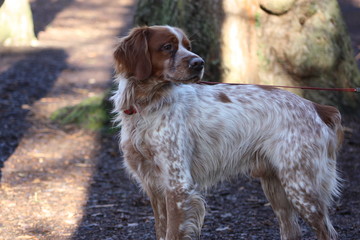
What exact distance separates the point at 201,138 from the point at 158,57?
0.64m

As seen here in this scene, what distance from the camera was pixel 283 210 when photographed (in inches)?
164

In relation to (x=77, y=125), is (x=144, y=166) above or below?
above

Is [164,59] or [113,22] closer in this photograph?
[164,59]

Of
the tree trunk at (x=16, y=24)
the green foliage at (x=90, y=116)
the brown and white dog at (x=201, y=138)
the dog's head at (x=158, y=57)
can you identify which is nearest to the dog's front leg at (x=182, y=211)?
the brown and white dog at (x=201, y=138)

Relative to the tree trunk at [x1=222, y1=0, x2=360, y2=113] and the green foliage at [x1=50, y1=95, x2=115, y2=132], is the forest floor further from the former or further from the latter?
the tree trunk at [x1=222, y1=0, x2=360, y2=113]

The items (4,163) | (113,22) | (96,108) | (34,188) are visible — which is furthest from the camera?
(113,22)

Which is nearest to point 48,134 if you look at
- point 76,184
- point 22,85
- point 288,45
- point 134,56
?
point 76,184

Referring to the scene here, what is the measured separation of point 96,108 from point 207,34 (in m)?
2.03

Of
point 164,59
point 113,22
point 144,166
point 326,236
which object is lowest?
point 113,22

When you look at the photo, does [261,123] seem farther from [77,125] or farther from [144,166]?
[77,125]

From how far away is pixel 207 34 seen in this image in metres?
7.44

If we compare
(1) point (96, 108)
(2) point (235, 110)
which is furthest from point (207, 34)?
(2) point (235, 110)

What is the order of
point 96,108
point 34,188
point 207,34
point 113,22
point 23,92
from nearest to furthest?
point 34,188 < point 207,34 < point 96,108 < point 23,92 < point 113,22

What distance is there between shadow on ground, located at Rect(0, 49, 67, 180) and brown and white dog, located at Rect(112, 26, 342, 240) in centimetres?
333
